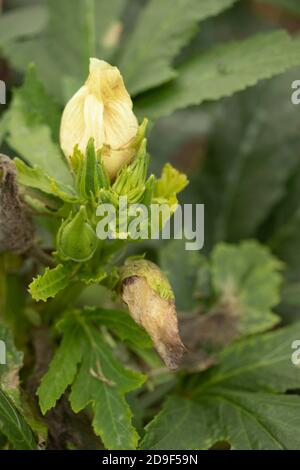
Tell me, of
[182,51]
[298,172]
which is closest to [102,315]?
[298,172]

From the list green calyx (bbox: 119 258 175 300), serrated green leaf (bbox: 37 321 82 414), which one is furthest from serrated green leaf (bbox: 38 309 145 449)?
green calyx (bbox: 119 258 175 300)

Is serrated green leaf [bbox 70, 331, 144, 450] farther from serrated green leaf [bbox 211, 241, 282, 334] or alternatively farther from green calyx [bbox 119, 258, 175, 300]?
serrated green leaf [bbox 211, 241, 282, 334]

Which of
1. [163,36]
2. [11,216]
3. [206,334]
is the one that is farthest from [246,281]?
[11,216]

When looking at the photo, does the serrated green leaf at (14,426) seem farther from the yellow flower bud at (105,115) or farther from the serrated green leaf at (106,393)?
the yellow flower bud at (105,115)

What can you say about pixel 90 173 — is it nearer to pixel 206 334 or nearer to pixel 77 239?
pixel 77 239

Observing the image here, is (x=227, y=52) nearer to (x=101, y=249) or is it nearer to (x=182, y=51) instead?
(x=101, y=249)

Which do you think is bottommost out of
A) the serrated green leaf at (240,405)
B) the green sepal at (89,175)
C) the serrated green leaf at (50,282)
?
the serrated green leaf at (240,405)

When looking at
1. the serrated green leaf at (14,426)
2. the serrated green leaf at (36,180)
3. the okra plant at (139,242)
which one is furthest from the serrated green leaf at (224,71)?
the serrated green leaf at (14,426)
